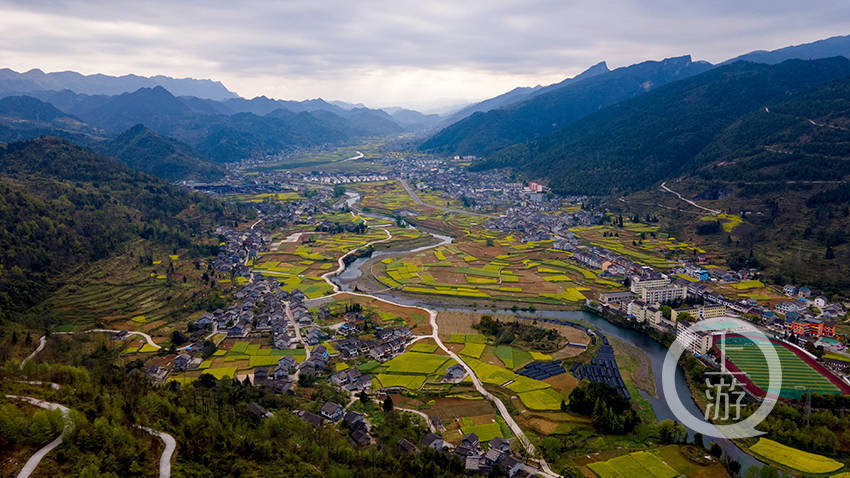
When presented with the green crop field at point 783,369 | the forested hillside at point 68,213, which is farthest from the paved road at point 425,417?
the forested hillside at point 68,213

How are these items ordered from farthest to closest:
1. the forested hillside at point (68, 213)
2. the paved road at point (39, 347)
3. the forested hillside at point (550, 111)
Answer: the forested hillside at point (550, 111)
the forested hillside at point (68, 213)
the paved road at point (39, 347)

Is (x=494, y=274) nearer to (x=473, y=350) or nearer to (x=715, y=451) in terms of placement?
(x=473, y=350)

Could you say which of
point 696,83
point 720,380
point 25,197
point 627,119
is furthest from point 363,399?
point 696,83

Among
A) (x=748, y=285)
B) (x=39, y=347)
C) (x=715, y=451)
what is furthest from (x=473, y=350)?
(x=748, y=285)

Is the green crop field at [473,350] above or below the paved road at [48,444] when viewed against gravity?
below

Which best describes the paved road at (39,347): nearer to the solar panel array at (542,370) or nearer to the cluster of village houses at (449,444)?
the cluster of village houses at (449,444)

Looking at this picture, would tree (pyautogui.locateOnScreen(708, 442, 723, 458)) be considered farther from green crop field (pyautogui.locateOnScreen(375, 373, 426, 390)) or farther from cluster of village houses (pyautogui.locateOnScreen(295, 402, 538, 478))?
green crop field (pyautogui.locateOnScreen(375, 373, 426, 390))
